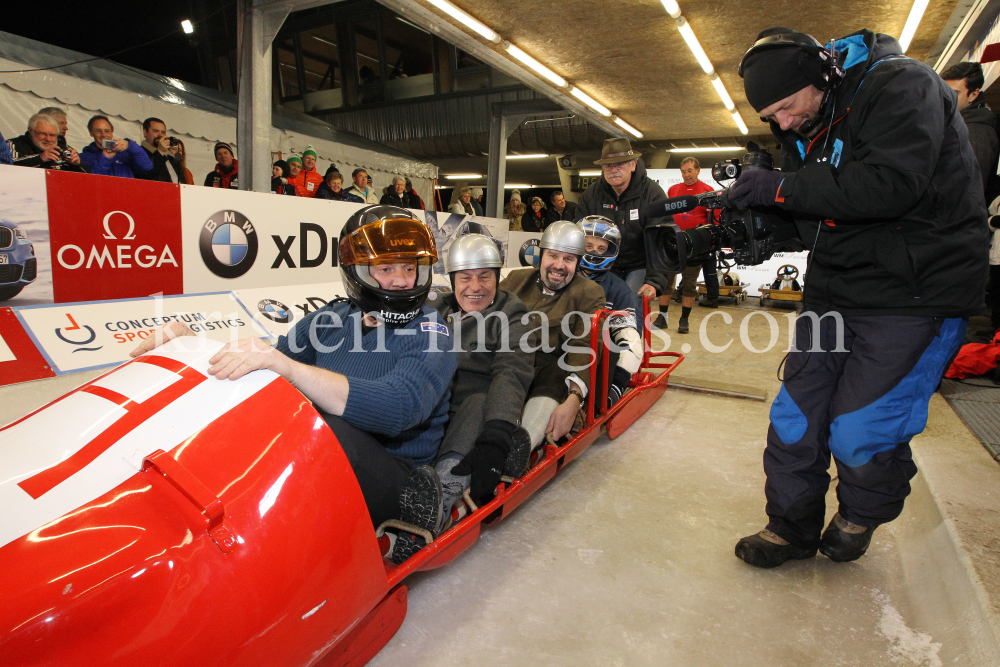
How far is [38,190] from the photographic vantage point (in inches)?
127

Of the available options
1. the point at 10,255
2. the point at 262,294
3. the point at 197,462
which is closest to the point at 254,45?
the point at 262,294

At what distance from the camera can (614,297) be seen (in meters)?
3.31

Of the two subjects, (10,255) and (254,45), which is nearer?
(10,255)

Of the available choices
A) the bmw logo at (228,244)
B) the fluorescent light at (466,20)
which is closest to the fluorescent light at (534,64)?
the fluorescent light at (466,20)

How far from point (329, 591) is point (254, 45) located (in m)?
5.54

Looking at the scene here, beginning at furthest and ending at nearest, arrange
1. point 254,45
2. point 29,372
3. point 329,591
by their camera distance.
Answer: point 254,45
point 29,372
point 329,591

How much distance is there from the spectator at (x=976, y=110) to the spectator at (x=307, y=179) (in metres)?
6.42

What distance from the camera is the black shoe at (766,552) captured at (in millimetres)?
1902

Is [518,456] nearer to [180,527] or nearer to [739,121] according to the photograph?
[180,527]

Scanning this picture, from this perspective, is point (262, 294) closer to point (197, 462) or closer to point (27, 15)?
point (197, 462)

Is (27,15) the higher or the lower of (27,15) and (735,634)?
the higher

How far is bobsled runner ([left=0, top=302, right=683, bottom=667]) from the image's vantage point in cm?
83

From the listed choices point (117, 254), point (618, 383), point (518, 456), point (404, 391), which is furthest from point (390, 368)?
point (117, 254)

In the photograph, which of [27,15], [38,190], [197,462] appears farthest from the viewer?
[27,15]
